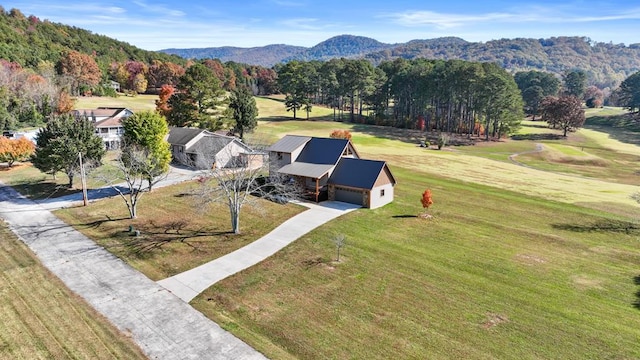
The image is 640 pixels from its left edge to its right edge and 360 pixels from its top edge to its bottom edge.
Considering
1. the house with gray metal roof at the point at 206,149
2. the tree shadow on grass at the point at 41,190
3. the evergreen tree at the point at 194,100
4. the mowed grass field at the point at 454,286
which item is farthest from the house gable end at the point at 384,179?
the evergreen tree at the point at 194,100

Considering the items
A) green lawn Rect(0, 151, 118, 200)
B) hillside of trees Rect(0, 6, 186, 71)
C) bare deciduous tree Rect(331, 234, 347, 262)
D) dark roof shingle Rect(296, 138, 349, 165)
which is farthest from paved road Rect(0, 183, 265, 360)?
hillside of trees Rect(0, 6, 186, 71)

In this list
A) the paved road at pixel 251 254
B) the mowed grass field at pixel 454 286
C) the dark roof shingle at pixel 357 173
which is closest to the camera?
the mowed grass field at pixel 454 286

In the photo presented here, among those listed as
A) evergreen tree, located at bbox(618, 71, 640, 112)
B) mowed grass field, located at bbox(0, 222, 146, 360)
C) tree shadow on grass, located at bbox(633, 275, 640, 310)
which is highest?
evergreen tree, located at bbox(618, 71, 640, 112)

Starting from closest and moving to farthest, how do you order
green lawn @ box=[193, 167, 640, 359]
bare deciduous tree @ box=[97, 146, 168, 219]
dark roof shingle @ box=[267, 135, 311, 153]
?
green lawn @ box=[193, 167, 640, 359] < bare deciduous tree @ box=[97, 146, 168, 219] < dark roof shingle @ box=[267, 135, 311, 153]

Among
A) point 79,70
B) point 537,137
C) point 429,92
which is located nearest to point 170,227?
point 429,92

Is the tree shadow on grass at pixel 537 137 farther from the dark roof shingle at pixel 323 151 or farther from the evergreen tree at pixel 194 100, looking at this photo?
the evergreen tree at pixel 194 100

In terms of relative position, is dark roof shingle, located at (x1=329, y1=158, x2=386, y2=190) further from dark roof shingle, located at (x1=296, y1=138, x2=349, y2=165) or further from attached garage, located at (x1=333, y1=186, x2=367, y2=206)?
dark roof shingle, located at (x1=296, y1=138, x2=349, y2=165)
